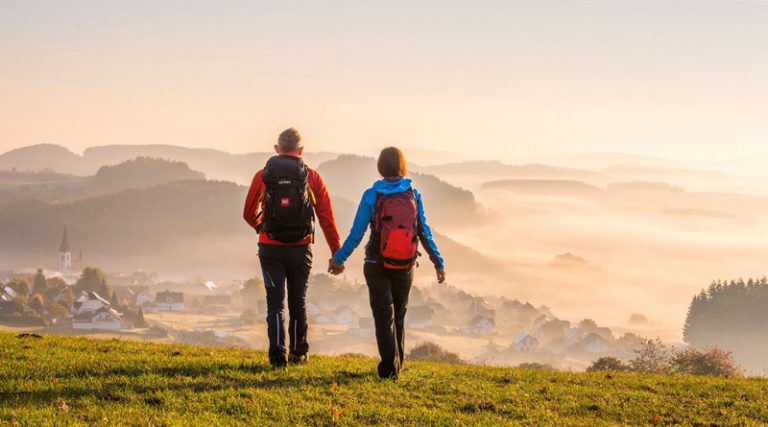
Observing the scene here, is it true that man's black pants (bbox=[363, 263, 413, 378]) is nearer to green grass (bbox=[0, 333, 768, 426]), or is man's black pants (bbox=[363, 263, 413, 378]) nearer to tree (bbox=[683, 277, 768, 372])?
green grass (bbox=[0, 333, 768, 426])

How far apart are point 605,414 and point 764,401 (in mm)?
3072

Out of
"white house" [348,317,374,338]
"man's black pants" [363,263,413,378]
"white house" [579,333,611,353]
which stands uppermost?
"man's black pants" [363,263,413,378]

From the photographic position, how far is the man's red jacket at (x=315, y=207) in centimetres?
1150

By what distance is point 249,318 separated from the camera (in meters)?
177

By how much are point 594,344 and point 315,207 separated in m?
184

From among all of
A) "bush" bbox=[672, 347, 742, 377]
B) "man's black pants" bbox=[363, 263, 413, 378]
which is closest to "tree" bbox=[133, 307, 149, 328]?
"bush" bbox=[672, 347, 742, 377]

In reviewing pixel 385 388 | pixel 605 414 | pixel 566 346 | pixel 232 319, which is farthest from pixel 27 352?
pixel 566 346

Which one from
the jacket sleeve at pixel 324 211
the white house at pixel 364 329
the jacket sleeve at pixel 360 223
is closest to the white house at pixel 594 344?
the white house at pixel 364 329

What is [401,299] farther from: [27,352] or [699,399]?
[27,352]

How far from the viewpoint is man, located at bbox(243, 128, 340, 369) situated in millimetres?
11266

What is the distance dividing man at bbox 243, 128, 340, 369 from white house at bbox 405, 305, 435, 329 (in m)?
176

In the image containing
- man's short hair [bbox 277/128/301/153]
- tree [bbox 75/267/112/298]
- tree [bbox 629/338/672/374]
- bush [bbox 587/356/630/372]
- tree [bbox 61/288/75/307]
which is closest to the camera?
man's short hair [bbox 277/128/301/153]

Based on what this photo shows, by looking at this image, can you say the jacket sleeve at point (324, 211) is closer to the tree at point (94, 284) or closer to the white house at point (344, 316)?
the white house at point (344, 316)

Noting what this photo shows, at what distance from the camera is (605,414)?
33.4 ft
